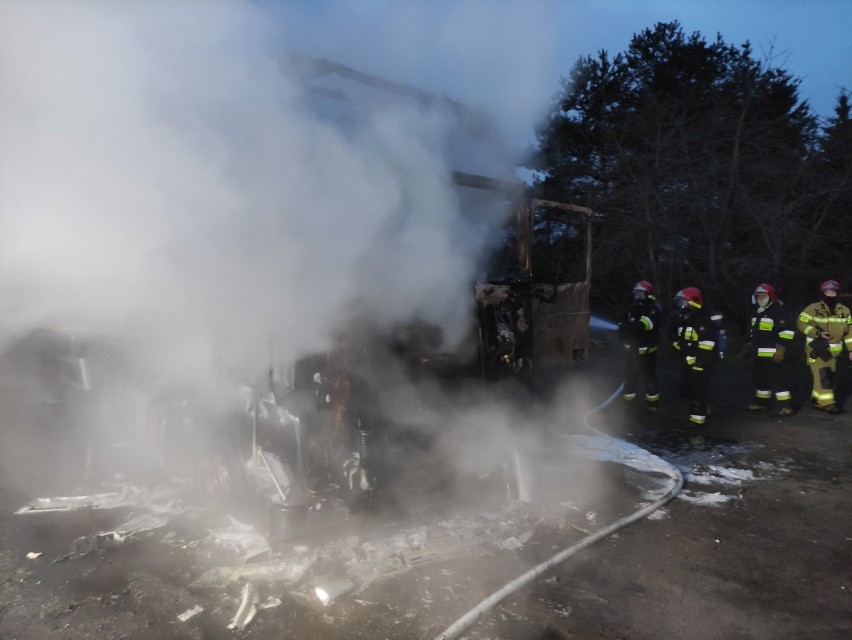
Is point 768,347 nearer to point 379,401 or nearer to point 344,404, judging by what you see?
point 379,401

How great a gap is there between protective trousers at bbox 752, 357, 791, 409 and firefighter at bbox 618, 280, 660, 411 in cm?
134

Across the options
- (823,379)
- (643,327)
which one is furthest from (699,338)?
(823,379)

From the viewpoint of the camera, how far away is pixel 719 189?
11867 mm

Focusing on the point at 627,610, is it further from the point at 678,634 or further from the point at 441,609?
the point at 441,609

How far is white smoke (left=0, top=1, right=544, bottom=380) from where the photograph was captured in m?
2.81

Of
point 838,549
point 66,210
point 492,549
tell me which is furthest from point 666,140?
point 66,210

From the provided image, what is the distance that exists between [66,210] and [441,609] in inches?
122

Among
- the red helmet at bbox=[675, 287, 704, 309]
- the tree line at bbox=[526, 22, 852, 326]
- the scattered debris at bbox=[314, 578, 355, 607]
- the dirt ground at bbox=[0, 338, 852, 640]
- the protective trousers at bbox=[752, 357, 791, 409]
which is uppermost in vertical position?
the tree line at bbox=[526, 22, 852, 326]

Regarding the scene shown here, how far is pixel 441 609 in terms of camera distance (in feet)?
9.24

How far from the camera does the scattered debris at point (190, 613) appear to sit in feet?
9.10

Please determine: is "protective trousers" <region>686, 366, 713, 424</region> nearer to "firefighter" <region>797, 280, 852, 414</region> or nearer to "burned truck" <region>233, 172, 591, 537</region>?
"firefighter" <region>797, 280, 852, 414</region>

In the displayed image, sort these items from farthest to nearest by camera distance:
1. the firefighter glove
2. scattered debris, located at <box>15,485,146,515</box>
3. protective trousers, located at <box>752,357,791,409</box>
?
protective trousers, located at <box>752,357,791,409</box> < the firefighter glove < scattered debris, located at <box>15,485,146,515</box>

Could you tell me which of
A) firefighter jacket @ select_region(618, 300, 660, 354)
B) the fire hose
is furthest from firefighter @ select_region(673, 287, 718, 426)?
the fire hose

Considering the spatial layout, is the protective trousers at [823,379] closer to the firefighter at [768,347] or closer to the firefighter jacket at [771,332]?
the firefighter at [768,347]
